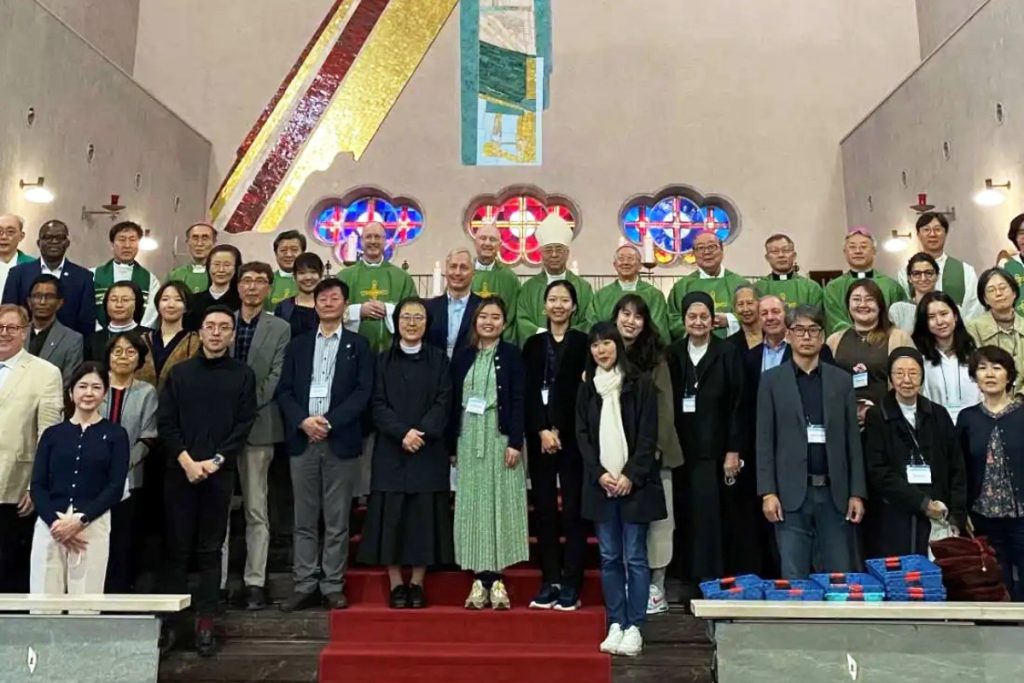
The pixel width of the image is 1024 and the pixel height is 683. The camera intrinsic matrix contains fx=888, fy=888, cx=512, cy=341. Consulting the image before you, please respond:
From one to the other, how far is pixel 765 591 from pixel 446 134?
8359 millimetres

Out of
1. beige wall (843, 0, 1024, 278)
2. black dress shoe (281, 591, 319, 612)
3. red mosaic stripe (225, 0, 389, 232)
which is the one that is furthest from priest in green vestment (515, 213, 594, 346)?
red mosaic stripe (225, 0, 389, 232)

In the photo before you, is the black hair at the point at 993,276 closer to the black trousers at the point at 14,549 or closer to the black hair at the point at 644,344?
the black hair at the point at 644,344

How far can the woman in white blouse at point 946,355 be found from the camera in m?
3.90

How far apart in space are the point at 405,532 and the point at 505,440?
0.58 meters

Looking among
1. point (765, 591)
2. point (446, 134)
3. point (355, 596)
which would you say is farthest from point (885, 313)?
point (446, 134)

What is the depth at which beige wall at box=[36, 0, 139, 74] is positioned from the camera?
902cm

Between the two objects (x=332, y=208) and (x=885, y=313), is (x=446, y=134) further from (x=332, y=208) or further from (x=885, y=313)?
(x=885, y=313)

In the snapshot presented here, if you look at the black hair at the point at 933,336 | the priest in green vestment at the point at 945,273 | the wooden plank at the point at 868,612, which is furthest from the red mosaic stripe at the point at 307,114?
the wooden plank at the point at 868,612

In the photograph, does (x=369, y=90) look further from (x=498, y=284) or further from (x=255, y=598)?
(x=255, y=598)

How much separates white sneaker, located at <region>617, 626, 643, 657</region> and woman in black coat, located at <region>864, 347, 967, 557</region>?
1030mm

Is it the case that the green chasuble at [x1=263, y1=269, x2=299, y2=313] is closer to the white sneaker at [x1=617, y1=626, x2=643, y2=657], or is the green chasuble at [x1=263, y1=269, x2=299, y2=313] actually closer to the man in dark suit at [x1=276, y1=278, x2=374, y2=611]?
the man in dark suit at [x1=276, y1=278, x2=374, y2=611]

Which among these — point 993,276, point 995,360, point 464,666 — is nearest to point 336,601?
point 464,666

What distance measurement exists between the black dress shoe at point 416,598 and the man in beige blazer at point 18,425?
1.57 meters

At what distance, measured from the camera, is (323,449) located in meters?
3.89
